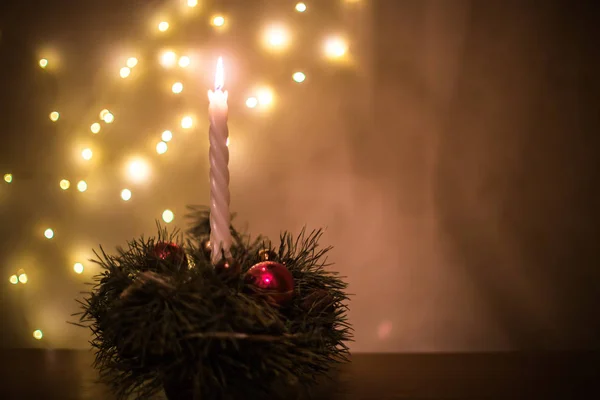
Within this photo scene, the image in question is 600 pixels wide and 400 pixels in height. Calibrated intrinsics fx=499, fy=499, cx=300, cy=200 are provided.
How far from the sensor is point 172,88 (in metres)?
1.02

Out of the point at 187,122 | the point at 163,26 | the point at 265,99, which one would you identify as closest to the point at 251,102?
the point at 265,99

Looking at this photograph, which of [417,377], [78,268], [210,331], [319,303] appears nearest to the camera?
[210,331]

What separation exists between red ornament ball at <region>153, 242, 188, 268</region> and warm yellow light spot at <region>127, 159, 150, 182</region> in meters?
0.43

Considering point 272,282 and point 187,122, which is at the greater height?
point 187,122

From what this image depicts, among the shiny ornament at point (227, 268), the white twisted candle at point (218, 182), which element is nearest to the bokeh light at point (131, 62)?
the white twisted candle at point (218, 182)

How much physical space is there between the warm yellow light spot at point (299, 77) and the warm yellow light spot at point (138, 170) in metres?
0.35

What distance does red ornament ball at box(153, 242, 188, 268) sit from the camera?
0.57 m

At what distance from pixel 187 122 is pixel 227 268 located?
1.83 feet

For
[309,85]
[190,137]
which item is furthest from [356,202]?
[190,137]

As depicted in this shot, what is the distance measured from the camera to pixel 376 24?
3.36 ft

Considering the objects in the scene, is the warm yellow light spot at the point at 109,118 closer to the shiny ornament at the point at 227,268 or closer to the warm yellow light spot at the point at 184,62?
the warm yellow light spot at the point at 184,62

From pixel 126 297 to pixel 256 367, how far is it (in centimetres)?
14

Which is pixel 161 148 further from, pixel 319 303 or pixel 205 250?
pixel 319 303

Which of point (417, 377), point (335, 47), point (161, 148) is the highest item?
point (335, 47)
